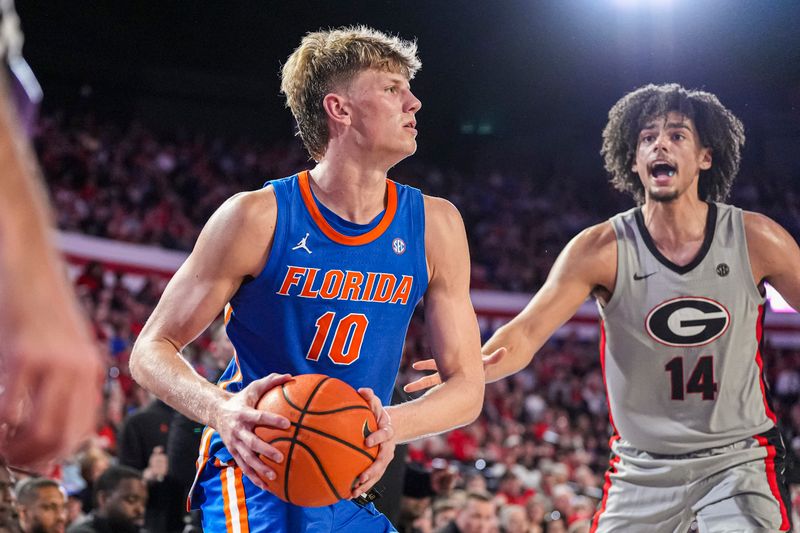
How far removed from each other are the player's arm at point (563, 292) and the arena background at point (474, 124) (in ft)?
30.5

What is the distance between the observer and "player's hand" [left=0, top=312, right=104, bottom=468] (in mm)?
900

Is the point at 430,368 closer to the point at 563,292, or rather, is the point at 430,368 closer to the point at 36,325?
the point at 563,292

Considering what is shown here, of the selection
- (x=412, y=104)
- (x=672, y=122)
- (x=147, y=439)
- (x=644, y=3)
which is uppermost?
(x=644, y=3)

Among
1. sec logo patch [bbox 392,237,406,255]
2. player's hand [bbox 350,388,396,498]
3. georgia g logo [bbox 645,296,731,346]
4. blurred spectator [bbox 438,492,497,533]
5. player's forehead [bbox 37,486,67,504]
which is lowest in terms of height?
blurred spectator [bbox 438,492,497,533]

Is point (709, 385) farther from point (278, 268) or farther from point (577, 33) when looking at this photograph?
point (577, 33)

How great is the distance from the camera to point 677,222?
4336mm

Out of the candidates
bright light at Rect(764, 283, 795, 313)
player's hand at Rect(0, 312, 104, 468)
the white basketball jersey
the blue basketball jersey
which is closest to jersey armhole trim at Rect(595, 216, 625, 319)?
the white basketball jersey

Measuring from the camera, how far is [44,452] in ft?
3.18

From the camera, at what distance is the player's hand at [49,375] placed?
0.90m

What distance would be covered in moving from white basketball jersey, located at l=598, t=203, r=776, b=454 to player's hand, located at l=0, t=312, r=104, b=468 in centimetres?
338

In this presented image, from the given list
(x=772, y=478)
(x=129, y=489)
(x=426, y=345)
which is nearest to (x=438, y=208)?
(x=772, y=478)

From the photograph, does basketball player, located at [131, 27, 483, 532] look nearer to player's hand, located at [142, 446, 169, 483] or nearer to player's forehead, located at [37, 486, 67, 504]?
player's forehead, located at [37, 486, 67, 504]

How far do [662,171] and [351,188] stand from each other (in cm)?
167

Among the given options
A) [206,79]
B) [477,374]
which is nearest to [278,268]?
[477,374]
